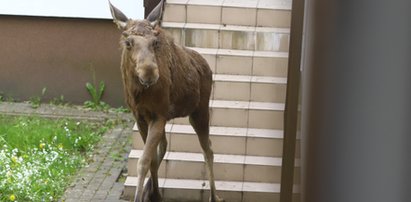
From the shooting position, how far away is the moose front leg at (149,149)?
714cm

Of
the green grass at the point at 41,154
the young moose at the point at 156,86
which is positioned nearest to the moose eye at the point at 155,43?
the young moose at the point at 156,86

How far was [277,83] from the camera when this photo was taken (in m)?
8.99

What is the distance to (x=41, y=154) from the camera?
9.94 meters

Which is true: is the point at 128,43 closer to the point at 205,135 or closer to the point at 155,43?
the point at 155,43

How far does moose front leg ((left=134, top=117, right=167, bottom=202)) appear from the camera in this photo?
7.14m

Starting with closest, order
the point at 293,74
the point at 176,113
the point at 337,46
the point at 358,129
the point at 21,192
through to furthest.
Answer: the point at 358,129
the point at 337,46
the point at 293,74
the point at 176,113
the point at 21,192

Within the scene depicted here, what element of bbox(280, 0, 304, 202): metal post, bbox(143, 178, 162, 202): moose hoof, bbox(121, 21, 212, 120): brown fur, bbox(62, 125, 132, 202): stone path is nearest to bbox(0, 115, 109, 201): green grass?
bbox(62, 125, 132, 202): stone path

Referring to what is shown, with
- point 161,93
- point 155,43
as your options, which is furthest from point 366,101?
point 161,93

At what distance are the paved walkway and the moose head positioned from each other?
2231 millimetres

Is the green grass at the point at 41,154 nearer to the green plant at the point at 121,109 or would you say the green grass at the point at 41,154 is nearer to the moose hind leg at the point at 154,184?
the green plant at the point at 121,109

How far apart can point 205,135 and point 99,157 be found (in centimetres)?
244

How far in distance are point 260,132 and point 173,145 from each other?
2.71ft

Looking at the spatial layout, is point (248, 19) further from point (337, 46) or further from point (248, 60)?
point (337, 46)

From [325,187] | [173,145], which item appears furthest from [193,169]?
[325,187]
